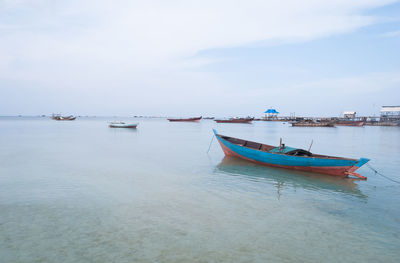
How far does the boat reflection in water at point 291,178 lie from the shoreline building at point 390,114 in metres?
99.3

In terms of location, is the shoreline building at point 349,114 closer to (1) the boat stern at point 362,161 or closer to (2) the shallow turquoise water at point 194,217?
(2) the shallow turquoise water at point 194,217

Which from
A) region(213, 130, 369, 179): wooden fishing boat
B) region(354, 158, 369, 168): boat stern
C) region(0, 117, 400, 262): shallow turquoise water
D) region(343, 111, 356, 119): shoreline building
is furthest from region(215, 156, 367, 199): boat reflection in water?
region(343, 111, 356, 119): shoreline building

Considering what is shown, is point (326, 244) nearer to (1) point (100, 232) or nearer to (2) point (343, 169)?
(1) point (100, 232)

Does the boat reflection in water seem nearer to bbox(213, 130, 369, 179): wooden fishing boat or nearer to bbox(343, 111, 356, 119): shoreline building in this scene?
bbox(213, 130, 369, 179): wooden fishing boat

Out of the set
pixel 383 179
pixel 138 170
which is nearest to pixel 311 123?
pixel 383 179

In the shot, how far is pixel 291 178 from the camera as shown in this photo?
12523 mm

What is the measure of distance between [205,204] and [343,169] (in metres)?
8.11

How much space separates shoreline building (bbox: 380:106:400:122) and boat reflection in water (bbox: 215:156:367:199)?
9931cm

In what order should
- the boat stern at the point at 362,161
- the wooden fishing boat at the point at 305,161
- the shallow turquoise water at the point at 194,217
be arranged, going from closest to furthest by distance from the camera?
the shallow turquoise water at the point at 194,217
the boat stern at the point at 362,161
the wooden fishing boat at the point at 305,161

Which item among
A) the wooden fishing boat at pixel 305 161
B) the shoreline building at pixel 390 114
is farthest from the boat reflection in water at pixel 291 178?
the shoreline building at pixel 390 114

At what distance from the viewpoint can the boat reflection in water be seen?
10930mm

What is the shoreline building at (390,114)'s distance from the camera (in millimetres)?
88981

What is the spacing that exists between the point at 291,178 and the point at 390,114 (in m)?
107

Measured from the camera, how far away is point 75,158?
17.5 meters
